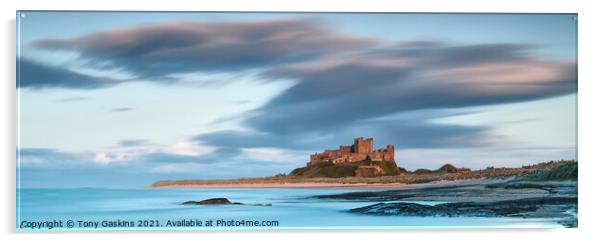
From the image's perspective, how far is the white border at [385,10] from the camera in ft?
18.3

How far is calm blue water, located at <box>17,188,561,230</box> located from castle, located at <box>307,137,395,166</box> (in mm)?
261

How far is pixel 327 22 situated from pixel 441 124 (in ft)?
3.36

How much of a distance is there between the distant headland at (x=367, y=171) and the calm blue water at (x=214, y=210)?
0.06 meters

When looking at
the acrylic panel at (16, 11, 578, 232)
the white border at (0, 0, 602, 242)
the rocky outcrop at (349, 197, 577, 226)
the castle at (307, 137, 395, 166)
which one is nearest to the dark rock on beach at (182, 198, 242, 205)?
the acrylic panel at (16, 11, 578, 232)

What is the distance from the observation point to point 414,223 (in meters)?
5.70

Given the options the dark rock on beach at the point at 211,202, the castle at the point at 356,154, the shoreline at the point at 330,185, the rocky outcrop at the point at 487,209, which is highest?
the castle at the point at 356,154

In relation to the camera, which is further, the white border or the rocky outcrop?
the rocky outcrop

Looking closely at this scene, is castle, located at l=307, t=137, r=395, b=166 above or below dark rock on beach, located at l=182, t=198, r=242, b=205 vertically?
above

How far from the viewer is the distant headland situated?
570 cm

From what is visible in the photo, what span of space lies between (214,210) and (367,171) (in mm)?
1060

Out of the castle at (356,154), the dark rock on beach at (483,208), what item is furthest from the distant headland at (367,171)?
the dark rock on beach at (483,208)

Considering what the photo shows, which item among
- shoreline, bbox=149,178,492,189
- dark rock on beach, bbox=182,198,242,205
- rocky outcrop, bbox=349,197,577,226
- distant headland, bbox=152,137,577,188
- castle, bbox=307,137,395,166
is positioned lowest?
rocky outcrop, bbox=349,197,577,226

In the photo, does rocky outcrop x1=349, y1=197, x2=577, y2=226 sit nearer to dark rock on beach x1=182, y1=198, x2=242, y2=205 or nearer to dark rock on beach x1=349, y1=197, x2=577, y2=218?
dark rock on beach x1=349, y1=197, x2=577, y2=218

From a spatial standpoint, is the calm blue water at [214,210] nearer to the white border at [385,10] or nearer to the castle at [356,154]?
the white border at [385,10]
